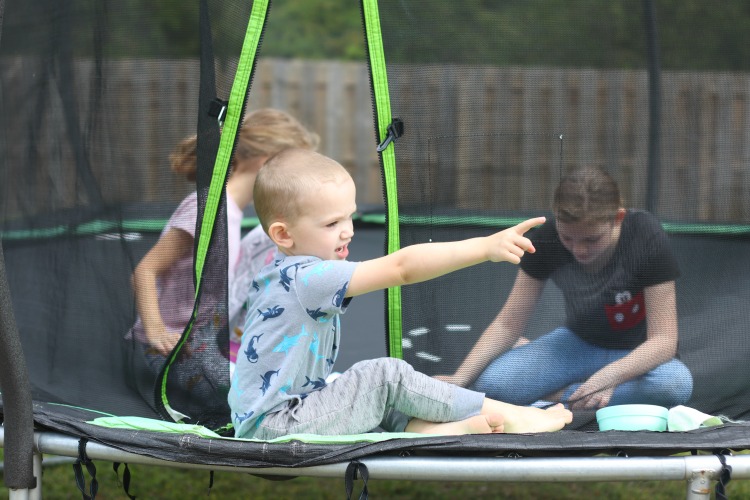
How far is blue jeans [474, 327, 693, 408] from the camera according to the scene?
1.91 meters

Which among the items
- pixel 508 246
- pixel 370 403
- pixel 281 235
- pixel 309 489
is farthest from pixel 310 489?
pixel 508 246

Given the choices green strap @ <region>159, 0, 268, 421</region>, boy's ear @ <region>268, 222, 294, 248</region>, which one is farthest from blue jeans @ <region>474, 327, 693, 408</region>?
green strap @ <region>159, 0, 268, 421</region>

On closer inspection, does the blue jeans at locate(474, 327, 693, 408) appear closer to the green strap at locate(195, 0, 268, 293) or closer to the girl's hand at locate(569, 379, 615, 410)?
the girl's hand at locate(569, 379, 615, 410)

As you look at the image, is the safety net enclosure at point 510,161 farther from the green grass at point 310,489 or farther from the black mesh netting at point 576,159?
the green grass at point 310,489

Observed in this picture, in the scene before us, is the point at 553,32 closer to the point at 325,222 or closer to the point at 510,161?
the point at 510,161

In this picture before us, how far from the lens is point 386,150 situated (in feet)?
6.25

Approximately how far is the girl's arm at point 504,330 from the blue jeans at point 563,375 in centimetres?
2

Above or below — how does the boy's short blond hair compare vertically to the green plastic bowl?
above

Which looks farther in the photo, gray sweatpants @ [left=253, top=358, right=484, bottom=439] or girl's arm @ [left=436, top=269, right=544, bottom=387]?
girl's arm @ [left=436, top=269, right=544, bottom=387]

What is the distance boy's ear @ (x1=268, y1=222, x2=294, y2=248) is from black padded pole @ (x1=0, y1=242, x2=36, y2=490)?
47cm

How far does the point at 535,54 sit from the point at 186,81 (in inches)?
31.4

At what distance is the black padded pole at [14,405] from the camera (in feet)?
5.75

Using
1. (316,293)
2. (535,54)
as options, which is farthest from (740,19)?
(316,293)

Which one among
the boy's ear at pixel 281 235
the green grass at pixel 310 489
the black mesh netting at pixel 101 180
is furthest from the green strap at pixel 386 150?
the green grass at pixel 310 489
